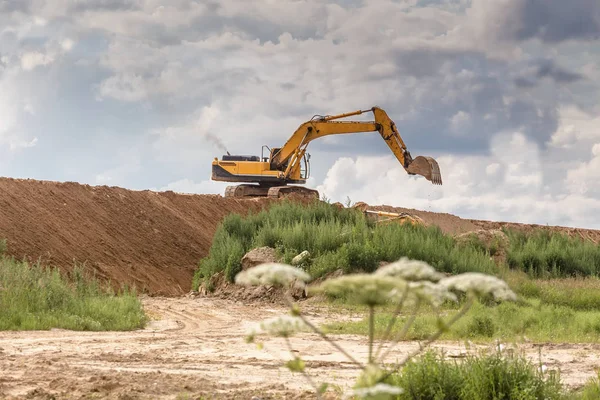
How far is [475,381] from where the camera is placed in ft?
23.8

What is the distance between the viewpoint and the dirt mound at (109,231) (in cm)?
2486

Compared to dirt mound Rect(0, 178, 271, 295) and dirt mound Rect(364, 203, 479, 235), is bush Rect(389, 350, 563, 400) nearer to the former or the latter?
dirt mound Rect(0, 178, 271, 295)

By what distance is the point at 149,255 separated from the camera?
27.8 metres

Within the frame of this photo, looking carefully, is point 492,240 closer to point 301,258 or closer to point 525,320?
point 301,258

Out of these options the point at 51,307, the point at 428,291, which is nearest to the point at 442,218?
the point at 51,307

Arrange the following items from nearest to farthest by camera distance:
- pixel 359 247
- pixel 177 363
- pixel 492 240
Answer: pixel 177 363 < pixel 359 247 < pixel 492 240

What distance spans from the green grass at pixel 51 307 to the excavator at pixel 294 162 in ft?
60.9

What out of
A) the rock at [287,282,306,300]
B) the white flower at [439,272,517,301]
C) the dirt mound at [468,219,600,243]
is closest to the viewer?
the white flower at [439,272,517,301]

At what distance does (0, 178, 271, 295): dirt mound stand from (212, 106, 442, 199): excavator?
13.9 ft

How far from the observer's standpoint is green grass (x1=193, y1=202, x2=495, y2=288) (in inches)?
855

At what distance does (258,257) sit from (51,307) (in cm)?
814

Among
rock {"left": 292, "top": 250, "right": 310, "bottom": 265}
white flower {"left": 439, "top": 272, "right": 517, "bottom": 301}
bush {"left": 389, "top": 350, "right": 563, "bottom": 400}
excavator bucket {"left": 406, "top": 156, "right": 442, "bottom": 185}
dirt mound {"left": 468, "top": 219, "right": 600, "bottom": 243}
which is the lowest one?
bush {"left": 389, "top": 350, "right": 563, "bottom": 400}

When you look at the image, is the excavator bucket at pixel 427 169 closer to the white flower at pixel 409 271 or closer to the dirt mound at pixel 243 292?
the dirt mound at pixel 243 292

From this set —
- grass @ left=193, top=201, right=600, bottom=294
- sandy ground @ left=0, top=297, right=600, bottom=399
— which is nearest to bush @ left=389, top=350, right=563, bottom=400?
sandy ground @ left=0, top=297, right=600, bottom=399
